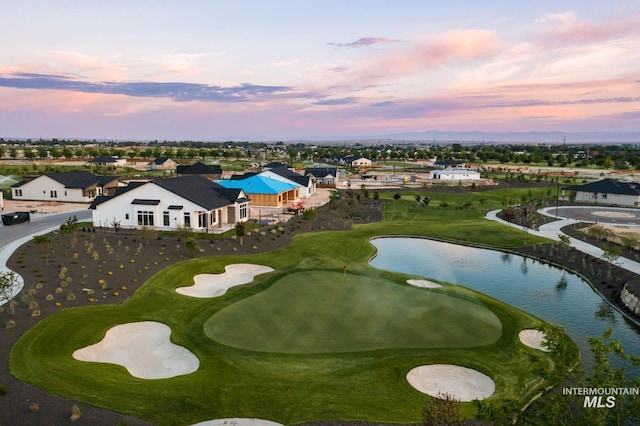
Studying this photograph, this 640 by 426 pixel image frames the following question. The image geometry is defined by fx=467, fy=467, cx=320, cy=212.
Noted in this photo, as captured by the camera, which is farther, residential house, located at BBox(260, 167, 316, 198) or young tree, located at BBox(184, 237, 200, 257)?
residential house, located at BBox(260, 167, 316, 198)

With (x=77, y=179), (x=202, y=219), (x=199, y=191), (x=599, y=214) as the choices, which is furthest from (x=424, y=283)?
(x=77, y=179)

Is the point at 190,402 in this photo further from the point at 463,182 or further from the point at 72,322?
the point at 463,182

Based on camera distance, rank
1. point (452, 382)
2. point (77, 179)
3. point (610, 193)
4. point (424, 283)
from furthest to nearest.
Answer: point (610, 193), point (77, 179), point (424, 283), point (452, 382)

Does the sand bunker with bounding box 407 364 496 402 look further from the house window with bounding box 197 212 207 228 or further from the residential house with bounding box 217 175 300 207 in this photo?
the residential house with bounding box 217 175 300 207

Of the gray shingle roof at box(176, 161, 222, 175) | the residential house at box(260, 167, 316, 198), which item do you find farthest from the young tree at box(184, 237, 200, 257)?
the gray shingle roof at box(176, 161, 222, 175)

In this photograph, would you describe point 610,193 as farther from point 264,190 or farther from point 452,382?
point 452,382

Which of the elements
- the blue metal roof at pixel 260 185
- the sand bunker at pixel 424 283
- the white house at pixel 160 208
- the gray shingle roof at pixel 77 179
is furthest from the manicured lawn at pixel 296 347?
the gray shingle roof at pixel 77 179

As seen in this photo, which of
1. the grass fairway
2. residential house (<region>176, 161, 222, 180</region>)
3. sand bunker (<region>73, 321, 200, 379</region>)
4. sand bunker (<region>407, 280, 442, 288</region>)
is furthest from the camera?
residential house (<region>176, 161, 222, 180</region>)
